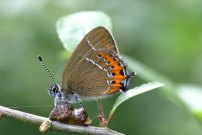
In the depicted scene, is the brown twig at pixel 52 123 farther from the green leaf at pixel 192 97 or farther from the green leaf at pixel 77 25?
the green leaf at pixel 192 97

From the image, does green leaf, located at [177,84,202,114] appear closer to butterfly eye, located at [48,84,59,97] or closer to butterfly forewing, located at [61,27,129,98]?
butterfly forewing, located at [61,27,129,98]

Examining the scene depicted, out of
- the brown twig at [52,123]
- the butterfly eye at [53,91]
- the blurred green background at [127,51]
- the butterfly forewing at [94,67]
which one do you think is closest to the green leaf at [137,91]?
the brown twig at [52,123]

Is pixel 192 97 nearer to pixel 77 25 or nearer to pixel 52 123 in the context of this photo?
pixel 77 25

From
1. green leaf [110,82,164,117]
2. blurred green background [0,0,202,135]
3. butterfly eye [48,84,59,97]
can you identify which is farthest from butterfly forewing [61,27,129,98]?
blurred green background [0,0,202,135]

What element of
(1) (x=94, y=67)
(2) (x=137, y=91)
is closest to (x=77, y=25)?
(1) (x=94, y=67)

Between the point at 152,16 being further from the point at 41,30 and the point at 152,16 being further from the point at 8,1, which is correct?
the point at 8,1

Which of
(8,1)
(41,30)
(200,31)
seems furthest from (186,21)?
(8,1)

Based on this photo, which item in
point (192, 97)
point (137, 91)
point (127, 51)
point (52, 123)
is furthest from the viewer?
point (127, 51)
